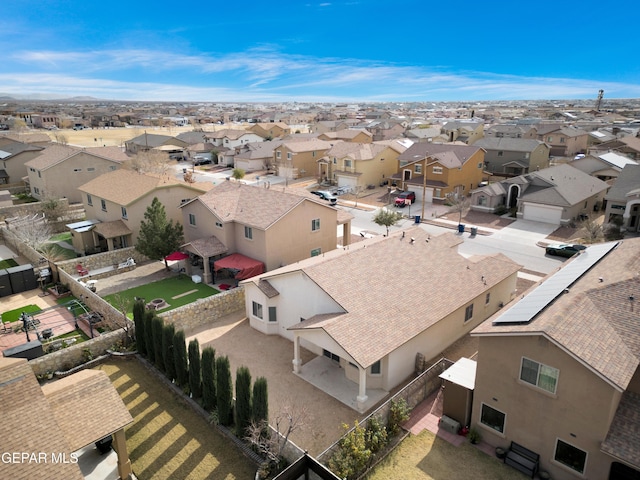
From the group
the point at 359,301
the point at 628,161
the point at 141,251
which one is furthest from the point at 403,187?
the point at 359,301

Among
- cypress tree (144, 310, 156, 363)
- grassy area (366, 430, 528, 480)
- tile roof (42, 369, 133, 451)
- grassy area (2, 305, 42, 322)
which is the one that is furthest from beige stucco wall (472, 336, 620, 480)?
grassy area (2, 305, 42, 322)

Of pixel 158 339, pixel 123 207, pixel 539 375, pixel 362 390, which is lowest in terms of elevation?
pixel 362 390

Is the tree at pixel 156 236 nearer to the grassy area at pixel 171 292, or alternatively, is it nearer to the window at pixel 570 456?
the grassy area at pixel 171 292

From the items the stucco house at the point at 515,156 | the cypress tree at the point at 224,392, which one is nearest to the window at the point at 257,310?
the cypress tree at the point at 224,392

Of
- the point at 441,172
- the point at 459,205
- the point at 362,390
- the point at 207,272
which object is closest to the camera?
the point at 362,390

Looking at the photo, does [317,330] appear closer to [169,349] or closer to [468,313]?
[169,349]

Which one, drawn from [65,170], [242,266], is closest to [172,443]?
[242,266]

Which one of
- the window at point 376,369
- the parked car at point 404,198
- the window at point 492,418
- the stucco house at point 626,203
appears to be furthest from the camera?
the parked car at point 404,198

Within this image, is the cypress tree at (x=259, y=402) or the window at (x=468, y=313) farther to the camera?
the window at (x=468, y=313)
